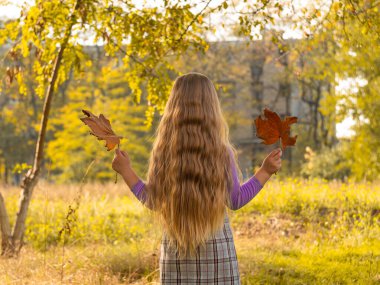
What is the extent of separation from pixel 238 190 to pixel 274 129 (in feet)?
1.17

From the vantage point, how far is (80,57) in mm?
6809


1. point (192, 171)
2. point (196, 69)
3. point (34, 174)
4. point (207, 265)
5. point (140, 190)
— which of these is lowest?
point (207, 265)

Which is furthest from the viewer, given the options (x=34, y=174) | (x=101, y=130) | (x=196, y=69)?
(x=196, y=69)

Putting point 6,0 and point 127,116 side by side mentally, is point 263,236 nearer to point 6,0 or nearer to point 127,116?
point 6,0

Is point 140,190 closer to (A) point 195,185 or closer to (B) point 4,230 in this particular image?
(A) point 195,185

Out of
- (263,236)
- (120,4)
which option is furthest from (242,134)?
(120,4)

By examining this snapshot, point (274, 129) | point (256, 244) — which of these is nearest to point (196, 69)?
point (256, 244)

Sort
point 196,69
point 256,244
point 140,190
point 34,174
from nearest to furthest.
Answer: point 140,190
point 34,174
point 256,244
point 196,69

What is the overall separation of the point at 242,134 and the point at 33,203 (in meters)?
21.5

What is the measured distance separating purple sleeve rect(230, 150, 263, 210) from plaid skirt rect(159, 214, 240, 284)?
0.17 m

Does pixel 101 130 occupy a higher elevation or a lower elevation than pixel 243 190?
higher

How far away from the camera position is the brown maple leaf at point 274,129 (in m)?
2.93

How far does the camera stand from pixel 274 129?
116 inches

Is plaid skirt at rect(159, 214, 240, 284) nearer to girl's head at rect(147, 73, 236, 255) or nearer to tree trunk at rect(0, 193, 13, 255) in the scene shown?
girl's head at rect(147, 73, 236, 255)
